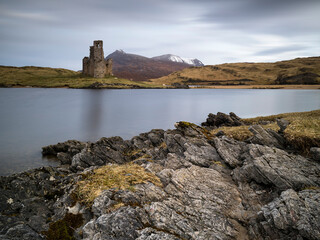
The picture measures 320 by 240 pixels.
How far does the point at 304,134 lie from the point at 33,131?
36.2 m

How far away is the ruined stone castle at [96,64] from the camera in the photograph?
13225cm

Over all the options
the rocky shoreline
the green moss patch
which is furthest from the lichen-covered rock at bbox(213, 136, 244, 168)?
the green moss patch

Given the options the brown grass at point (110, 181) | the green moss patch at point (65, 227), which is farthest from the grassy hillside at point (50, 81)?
the green moss patch at point (65, 227)

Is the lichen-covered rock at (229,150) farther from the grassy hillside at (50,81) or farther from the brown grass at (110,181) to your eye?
the grassy hillside at (50,81)

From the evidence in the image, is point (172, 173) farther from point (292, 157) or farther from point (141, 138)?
point (141, 138)

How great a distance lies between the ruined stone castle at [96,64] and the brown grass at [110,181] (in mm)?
132932

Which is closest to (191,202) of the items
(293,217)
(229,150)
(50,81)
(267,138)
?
(293,217)

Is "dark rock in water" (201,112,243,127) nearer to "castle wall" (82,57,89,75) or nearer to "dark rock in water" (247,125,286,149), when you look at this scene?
"dark rock in water" (247,125,286,149)

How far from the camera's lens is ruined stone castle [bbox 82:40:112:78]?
132 metres

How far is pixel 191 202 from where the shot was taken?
31.1ft

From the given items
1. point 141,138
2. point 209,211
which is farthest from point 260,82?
point 209,211

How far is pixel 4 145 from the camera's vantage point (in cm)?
2628

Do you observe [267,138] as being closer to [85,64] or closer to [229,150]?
[229,150]

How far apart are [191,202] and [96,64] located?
13841 cm
